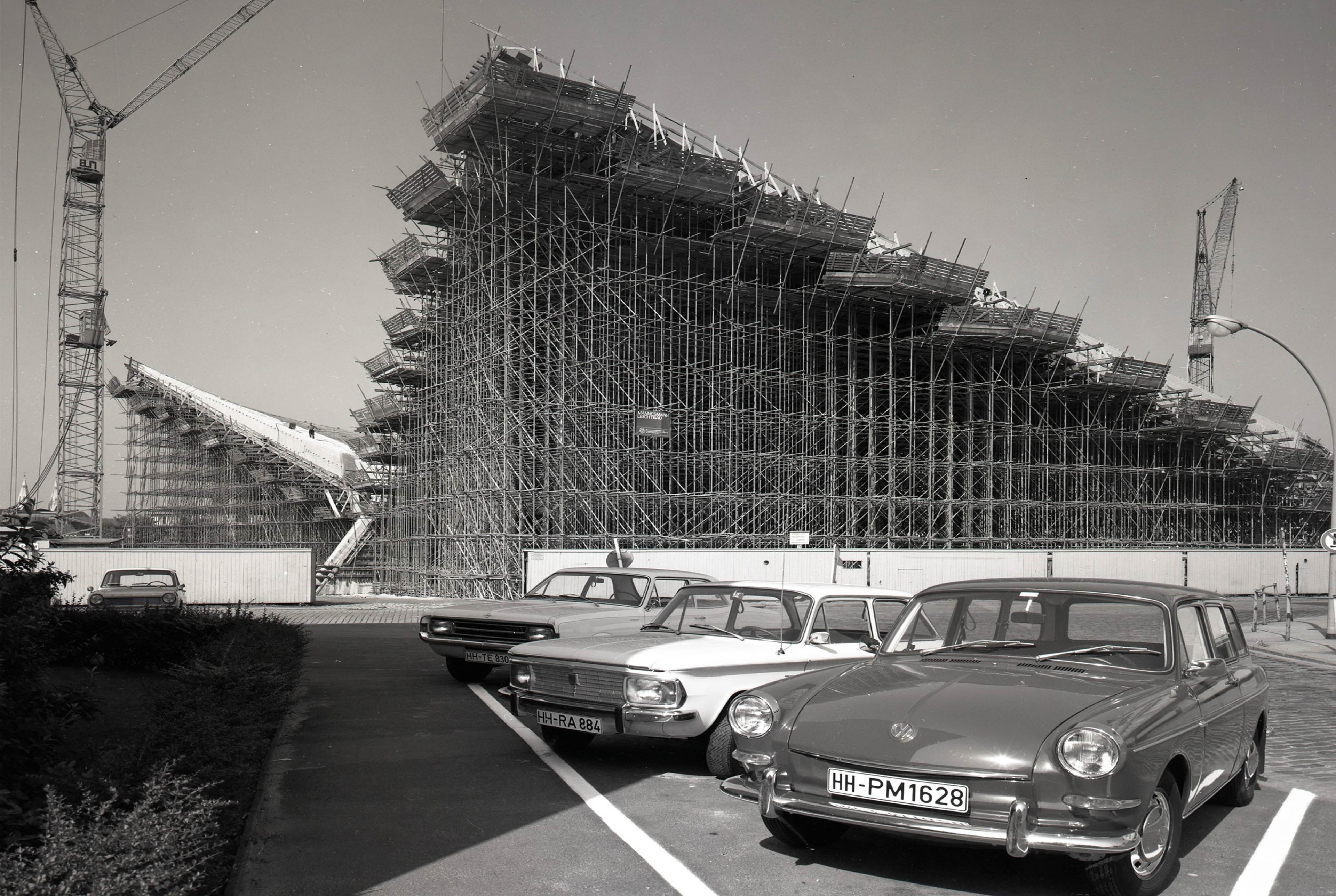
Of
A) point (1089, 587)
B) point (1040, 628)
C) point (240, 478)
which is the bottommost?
point (1040, 628)

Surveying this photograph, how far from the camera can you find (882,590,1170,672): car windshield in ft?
18.5

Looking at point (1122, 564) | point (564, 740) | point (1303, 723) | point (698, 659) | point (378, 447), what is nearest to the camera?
point (698, 659)

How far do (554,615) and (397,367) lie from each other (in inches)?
1330

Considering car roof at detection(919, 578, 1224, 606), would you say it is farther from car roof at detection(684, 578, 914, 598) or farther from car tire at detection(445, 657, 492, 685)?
car tire at detection(445, 657, 492, 685)

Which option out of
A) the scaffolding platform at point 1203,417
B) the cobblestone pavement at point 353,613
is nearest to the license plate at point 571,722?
the cobblestone pavement at point 353,613

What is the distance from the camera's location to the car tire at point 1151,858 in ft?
15.1

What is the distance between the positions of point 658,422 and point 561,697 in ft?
82.0

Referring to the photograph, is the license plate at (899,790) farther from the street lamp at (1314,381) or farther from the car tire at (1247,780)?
the street lamp at (1314,381)

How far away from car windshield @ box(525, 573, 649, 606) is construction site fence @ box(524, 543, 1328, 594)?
1231 cm

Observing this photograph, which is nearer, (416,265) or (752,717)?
(752,717)

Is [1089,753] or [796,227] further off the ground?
[796,227]

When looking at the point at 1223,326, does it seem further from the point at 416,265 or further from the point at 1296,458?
the point at 1296,458

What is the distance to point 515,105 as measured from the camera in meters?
30.2

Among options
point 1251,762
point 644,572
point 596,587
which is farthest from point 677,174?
point 1251,762
